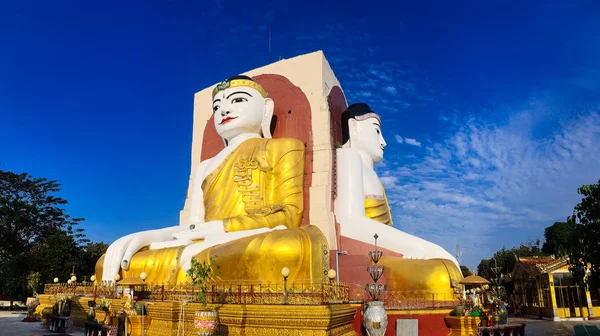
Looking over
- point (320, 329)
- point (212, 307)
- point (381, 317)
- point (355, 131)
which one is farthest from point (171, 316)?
point (355, 131)

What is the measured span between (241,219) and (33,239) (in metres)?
20.5

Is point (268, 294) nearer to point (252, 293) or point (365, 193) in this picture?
point (252, 293)

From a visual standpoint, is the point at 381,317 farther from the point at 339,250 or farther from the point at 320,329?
the point at 339,250

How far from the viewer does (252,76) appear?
14297mm

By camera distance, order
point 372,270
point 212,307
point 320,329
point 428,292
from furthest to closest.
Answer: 1. point 428,292
2. point 372,270
3. point 212,307
4. point 320,329

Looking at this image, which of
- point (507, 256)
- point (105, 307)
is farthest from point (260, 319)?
point (507, 256)

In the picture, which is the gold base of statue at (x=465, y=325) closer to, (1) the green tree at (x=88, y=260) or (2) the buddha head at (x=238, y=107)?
(2) the buddha head at (x=238, y=107)

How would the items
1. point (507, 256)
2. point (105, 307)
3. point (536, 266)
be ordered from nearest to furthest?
point (105, 307) → point (536, 266) → point (507, 256)

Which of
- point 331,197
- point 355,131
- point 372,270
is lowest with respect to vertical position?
point 372,270

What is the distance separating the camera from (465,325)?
886 cm

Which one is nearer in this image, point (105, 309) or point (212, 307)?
point (212, 307)

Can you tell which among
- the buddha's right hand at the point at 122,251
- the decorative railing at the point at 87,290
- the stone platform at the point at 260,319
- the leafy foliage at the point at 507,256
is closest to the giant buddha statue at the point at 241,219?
the buddha's right hand at the point at 122,251

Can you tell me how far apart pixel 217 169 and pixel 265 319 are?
6417 mm

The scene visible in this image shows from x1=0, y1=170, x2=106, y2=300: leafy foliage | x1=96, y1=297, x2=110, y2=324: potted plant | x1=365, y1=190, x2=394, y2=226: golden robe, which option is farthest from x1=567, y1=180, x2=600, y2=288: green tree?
x1=0, y1=170, x2=106, y2=300: leafy foliage
